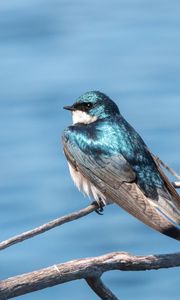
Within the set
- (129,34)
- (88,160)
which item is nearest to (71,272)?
(88,160)

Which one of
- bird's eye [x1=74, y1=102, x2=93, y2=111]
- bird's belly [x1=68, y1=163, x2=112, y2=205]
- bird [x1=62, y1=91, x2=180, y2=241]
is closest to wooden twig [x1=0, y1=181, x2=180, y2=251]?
bird [x1=62, y1=91, x2=180, y2=241]

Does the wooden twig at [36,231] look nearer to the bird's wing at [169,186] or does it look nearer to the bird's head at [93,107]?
the bird's wing at [169,186]

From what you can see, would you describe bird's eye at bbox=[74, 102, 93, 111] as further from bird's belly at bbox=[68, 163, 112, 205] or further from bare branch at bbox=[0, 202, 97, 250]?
bare branch at bbox=[0, 202, 97, 250]

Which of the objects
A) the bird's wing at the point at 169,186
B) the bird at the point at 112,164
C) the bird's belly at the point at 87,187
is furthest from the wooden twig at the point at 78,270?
the bird's belly at the point at 87,187

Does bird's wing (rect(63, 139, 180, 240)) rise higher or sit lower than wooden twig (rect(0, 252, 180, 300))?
higher

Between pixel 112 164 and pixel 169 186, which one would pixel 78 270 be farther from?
pixel 112 164

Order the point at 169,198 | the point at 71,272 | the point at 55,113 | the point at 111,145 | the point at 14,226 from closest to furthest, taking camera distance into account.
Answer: the point at 71,272
the point at 169,198
the point at 111,145
the point at 14,226
the point at 55,113

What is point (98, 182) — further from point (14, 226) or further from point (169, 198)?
point (14, 226)
